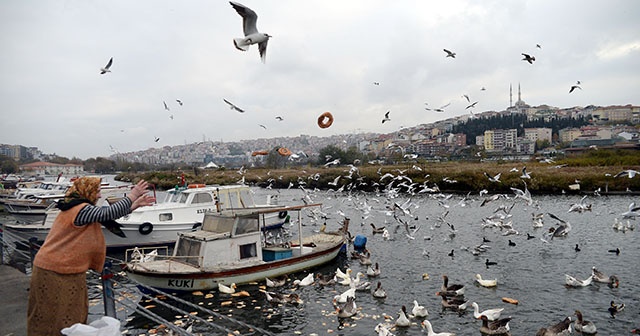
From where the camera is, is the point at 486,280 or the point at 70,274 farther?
the point at 486,280

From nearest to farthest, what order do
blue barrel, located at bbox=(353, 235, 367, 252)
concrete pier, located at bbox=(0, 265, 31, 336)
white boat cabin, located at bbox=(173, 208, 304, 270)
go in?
1. concrete pier, located at bbox=(0, 265, 31, 336)
2. white boat cabin, located at bbox=(173, 208, 304, 270)
3. blue barrel, located at bbox=(353, 235, 367, 252)

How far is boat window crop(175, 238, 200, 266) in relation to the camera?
49.6 ft

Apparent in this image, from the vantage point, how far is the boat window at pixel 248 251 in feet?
52.1

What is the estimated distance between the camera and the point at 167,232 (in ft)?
72.1

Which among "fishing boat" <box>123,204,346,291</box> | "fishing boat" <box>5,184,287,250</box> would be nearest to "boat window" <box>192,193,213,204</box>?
"fishing boat" <box>5,184,287,250</box>

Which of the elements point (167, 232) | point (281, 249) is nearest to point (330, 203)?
point (167, 232)

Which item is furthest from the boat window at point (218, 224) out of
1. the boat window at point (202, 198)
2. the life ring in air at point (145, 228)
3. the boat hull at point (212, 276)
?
the boat window at point (202, 198)

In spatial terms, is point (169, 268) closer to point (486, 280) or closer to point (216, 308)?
point (216, 308)

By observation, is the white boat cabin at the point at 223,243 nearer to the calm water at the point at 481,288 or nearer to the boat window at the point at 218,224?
the boat window at the point at 218,224

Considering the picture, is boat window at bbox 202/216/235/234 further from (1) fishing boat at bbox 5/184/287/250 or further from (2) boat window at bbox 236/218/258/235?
(1) fishing boat at bbox 5/184/287/250

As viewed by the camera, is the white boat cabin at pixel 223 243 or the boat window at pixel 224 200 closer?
the white boat cabin at pixel 223 243

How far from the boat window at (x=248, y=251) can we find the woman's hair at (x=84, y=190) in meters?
11.7

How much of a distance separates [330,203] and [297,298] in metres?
27.9

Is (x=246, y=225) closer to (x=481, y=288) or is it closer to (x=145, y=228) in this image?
(x=145, y=228)
